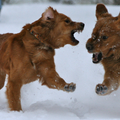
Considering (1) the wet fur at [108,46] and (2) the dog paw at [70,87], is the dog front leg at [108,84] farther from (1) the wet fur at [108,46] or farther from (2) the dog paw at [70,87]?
(2) the dog paw at [70,87]

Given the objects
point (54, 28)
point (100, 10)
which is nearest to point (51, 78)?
point (54, 28)

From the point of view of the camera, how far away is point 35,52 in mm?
3596

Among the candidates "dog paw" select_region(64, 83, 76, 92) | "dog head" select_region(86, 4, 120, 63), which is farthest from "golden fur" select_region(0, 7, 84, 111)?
"dog head" select_region(86, 4, 120, 63)

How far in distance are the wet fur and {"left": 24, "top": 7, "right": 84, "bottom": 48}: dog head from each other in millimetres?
356

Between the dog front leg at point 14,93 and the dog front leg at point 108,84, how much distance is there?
1340 millimetres

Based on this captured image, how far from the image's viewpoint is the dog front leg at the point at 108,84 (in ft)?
11.6

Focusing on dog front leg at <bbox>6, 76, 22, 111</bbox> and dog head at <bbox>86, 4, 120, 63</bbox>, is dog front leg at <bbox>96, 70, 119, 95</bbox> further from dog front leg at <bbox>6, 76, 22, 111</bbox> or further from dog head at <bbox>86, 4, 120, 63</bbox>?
dog front leg at <bbox>6, 76, 22, 111</bbox>

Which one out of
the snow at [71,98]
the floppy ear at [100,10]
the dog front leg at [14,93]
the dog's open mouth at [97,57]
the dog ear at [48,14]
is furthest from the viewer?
the floppy ear at [100,10]

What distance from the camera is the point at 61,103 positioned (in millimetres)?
4250

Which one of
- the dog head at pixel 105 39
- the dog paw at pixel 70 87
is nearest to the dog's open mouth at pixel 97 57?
the dog head at pixel 105 39

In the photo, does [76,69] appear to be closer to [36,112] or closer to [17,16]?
[36,112]

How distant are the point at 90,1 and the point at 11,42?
42.2 ft

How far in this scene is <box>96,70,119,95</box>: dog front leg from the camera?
3.55 metres

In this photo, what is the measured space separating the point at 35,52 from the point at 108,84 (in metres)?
1.38
